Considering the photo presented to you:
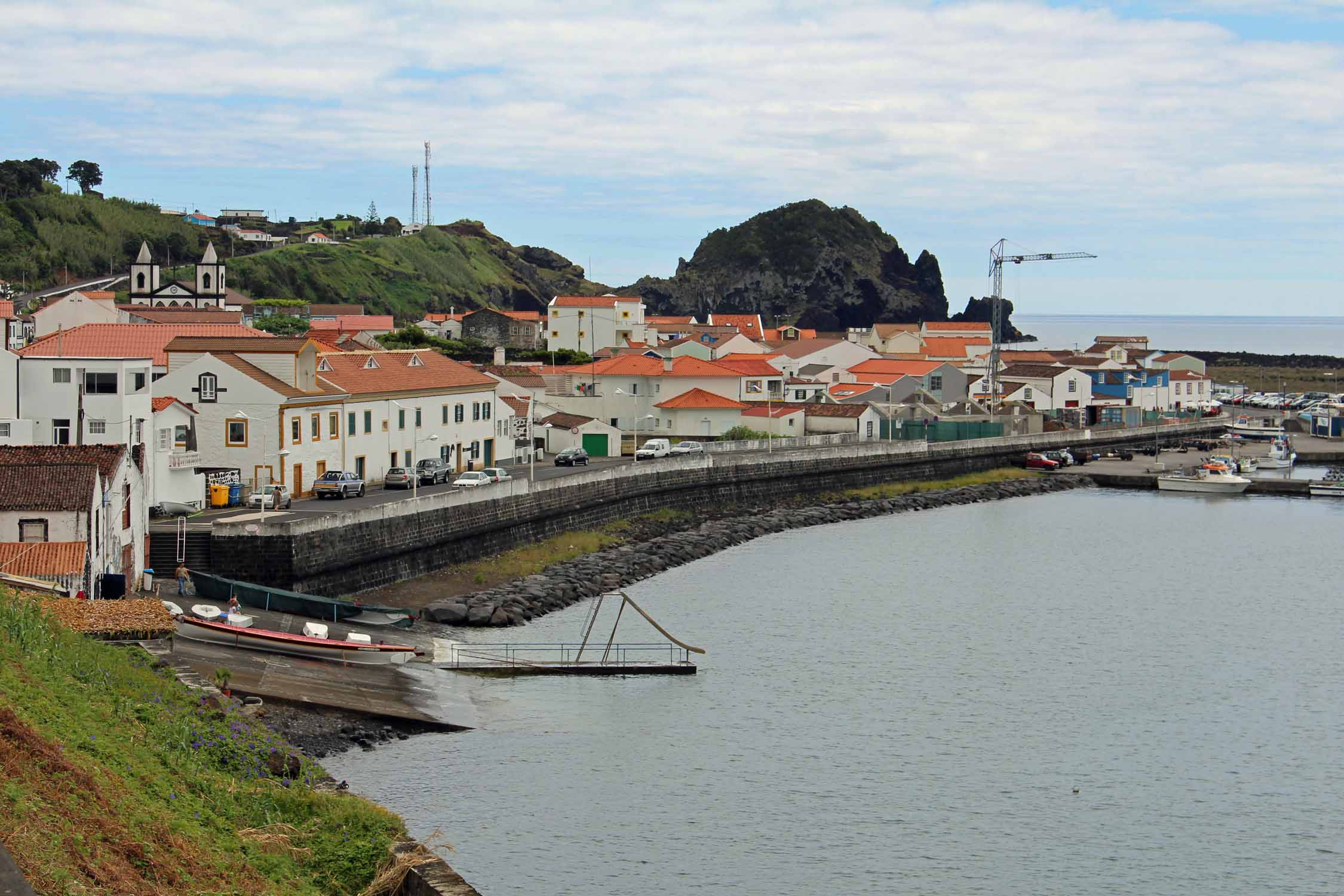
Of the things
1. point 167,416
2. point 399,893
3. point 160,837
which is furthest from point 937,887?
point 167,416

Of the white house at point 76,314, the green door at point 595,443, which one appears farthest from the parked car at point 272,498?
the white house at point 76,314

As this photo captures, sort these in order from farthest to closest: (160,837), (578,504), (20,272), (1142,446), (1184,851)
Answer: (20,272) < (1142,446) < (578,504) < (1184,851) < (160,837)

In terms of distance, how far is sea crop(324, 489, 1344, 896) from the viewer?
24781mm

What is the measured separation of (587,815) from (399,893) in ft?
28.5

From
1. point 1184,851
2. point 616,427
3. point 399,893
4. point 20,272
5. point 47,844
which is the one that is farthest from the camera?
point 20,272

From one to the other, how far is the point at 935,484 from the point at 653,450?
19057 mm

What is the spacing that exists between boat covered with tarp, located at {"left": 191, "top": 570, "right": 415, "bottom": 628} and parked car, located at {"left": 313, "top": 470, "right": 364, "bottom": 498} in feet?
38.6

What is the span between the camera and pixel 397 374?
197 feet

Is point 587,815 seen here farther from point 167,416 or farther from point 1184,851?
point 167,416

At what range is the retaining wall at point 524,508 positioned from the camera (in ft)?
129

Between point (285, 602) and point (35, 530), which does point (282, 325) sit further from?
point (35, 530)

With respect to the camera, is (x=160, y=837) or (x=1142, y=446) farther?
(x=1142, y=446)

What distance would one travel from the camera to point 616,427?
80750 mm

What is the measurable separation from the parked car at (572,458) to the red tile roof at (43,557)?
3642 cm
